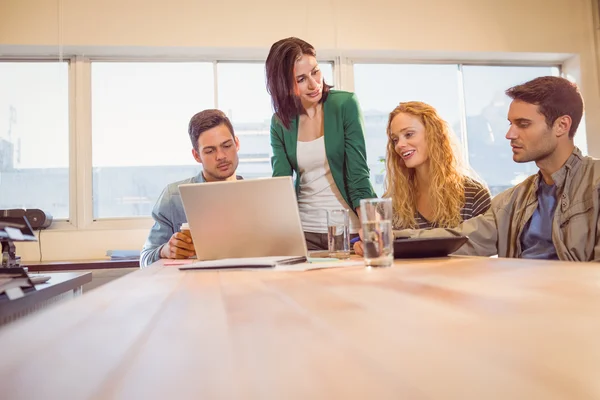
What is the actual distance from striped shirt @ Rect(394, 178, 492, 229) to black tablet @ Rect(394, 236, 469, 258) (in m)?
0.81

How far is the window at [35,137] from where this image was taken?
374 cm

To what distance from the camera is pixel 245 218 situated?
1.33m

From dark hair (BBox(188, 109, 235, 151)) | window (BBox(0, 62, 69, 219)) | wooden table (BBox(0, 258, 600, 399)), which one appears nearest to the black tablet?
wooden table (BBox(0, 258, 600, 399))

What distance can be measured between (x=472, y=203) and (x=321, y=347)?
1.89 metres

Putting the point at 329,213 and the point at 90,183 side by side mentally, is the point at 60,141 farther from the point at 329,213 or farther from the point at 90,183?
the point at 329,213

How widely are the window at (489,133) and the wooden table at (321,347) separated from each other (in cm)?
400

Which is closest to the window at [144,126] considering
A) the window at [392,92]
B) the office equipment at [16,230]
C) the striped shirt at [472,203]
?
the window at [392,92]

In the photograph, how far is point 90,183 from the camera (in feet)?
12.5

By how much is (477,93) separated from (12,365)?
14.9ft

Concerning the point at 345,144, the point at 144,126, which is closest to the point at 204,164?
the point at 345,144

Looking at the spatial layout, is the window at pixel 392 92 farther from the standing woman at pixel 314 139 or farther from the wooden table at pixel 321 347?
the wooden table at pixel 321 347

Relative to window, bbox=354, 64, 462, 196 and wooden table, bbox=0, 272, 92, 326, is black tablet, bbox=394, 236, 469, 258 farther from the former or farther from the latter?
window, bbox=354, 64, 462, 196

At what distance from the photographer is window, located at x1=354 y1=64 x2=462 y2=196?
417 cm

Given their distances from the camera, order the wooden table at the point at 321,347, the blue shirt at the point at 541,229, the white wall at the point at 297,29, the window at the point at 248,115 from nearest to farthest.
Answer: the wooden table at the point at 321,347
the blue shirt at the point at 541,229
the white wall at the point at 297,29
the window at the point at 248,115
